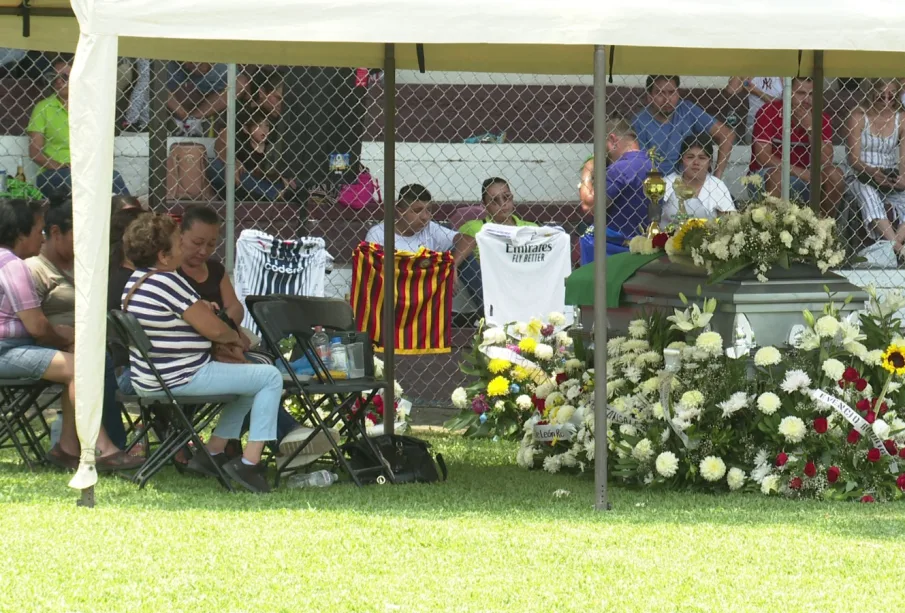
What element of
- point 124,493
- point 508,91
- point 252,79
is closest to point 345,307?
point 124,493

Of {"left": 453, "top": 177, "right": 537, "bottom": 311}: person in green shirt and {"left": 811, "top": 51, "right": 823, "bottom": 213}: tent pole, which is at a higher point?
{"left": 811, "top": 51, "right": 823, "bottom": 213}: tent pole

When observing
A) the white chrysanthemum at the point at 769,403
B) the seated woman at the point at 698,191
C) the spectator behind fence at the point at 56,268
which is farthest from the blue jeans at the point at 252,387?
the seated woman at the point at 698,191

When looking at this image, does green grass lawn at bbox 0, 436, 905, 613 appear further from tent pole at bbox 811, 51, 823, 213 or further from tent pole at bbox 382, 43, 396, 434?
tent pole at bbox 811, 51, 823, 213

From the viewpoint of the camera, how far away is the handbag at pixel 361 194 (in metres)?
11.2

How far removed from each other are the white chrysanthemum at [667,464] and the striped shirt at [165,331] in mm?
2174

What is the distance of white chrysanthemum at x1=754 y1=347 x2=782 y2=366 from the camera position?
7172mm

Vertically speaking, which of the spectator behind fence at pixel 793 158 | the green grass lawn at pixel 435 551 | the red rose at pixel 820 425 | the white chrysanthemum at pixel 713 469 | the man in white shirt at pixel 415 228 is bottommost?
the green grass lawn at pixel 435 551

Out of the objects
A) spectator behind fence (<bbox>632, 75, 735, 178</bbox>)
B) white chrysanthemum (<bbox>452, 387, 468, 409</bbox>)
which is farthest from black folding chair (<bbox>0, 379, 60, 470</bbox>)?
spectator behind fence (<bbox>632, 75, 735, 178</bbox>)

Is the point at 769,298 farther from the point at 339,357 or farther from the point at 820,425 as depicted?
→ the point at 339,357

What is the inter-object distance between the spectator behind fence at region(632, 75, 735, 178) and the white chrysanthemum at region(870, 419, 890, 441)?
13.4 feet

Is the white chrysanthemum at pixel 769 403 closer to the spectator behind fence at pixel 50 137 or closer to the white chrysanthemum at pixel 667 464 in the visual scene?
the white chrysanthemum at pixel 667 464

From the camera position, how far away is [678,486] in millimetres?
7238

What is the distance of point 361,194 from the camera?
36.9ft

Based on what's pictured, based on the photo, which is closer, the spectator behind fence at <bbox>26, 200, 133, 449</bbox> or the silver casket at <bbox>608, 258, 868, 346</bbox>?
the silver casket at <bbox>608, 258, 868, 346</bbox>
